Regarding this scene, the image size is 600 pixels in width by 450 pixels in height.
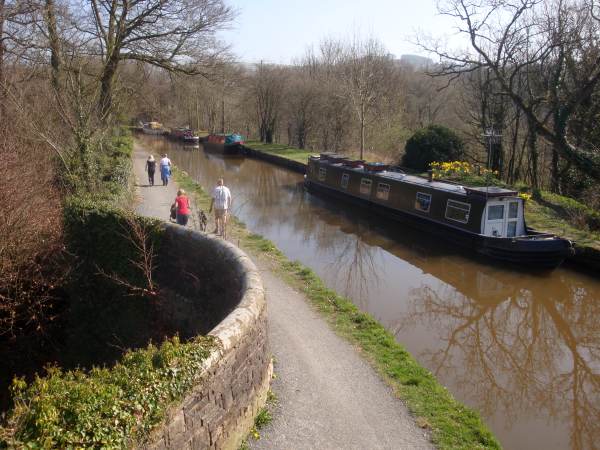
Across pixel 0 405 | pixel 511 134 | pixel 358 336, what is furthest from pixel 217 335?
pixel 511 134

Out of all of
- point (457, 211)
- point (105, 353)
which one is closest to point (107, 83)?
point (105, 353)

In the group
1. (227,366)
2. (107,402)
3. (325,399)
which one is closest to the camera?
(107,402)

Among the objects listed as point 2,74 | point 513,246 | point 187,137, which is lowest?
point 513,246

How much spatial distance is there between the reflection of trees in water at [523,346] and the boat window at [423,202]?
3628 millimetres

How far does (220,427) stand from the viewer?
439 cm

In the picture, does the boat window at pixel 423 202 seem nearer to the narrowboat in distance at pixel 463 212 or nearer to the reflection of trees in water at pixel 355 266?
the narrowboat in distance at pixel 463 212

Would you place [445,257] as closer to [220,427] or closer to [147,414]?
[220,427]

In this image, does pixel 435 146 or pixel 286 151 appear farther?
pixel 286 151

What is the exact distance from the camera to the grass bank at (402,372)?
5.47 m

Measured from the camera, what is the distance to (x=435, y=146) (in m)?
22.0

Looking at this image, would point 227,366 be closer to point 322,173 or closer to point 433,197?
point 433,197

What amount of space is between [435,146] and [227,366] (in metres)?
19.4

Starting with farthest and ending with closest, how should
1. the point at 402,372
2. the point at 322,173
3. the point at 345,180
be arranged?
the point at 322,173
the point at 345,180
the point at 402,372

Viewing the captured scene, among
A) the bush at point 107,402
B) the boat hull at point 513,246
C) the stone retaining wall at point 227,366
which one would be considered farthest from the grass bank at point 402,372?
the boat hull at point 513,246
